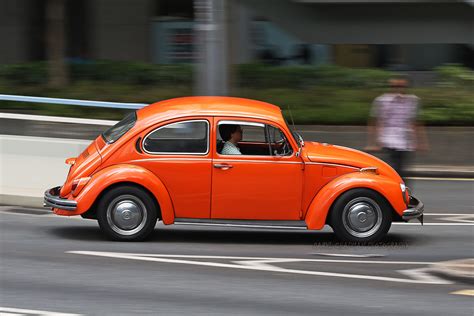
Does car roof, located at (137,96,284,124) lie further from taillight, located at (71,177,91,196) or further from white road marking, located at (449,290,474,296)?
white road marking, located at (449,290,474,296)

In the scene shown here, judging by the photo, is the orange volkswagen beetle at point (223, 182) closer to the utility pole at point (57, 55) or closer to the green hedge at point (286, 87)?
the green hedge at point (286, 87)

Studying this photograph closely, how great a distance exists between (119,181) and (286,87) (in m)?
9.76

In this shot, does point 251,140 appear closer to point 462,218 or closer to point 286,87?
point 462,218

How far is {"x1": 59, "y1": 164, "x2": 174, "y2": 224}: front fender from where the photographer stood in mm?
9961

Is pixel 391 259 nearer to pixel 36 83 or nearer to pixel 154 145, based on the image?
pixel 154 145

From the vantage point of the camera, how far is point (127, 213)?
10.1m

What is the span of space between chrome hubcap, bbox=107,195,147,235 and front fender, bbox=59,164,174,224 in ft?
0.62

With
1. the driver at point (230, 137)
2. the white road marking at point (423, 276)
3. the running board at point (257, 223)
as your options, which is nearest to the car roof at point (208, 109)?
the driver at point (230, 137)

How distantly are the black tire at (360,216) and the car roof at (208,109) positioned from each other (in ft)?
3.62

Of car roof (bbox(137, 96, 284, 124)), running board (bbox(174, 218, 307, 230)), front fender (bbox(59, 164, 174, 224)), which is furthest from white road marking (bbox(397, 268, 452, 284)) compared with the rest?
front fender (bbox(59, 164, 174, 224))

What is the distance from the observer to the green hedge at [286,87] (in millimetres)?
17406

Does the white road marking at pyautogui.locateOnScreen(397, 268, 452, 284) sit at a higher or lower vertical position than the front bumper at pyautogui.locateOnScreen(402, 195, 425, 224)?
lower

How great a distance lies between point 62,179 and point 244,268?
13.2 ft

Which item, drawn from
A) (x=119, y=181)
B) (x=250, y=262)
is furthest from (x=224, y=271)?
(x=119, y=181)
